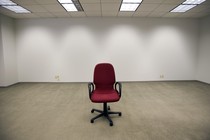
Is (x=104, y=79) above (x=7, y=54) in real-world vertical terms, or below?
below

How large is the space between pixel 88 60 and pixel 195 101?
149 inches

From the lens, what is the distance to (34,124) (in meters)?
2.37

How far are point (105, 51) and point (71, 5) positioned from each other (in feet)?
6.96

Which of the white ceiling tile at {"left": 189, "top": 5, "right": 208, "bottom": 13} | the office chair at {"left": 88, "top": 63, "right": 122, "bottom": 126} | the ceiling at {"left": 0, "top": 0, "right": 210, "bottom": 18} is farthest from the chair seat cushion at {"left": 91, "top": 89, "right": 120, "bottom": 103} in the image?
the white ceiling tile at {"left": 189, "top": 5, "right": 208, "bottom": 13}

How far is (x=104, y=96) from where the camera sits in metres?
2.40

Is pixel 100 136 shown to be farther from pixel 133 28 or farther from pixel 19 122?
pixel 133 28

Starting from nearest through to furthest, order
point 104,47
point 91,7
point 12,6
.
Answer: point 12,6 < point 91,7 < point 104,47

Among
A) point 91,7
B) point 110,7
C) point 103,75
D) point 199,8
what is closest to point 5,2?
point 91,7

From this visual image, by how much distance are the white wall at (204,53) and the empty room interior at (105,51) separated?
1.4 inches

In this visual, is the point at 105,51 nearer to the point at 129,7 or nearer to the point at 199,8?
the point at 129,7

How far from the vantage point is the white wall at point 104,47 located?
5.36 metres

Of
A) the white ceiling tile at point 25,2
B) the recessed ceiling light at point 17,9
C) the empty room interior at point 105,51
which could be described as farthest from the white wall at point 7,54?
the white ceiling tile at point 25,2

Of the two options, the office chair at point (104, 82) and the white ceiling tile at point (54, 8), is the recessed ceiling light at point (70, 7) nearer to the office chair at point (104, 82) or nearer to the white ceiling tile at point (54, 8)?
the white ceiling tile at point (54, 8)

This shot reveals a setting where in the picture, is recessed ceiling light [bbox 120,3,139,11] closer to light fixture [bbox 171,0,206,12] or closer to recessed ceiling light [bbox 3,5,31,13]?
light fixture [bbox 171,0,206,12]
